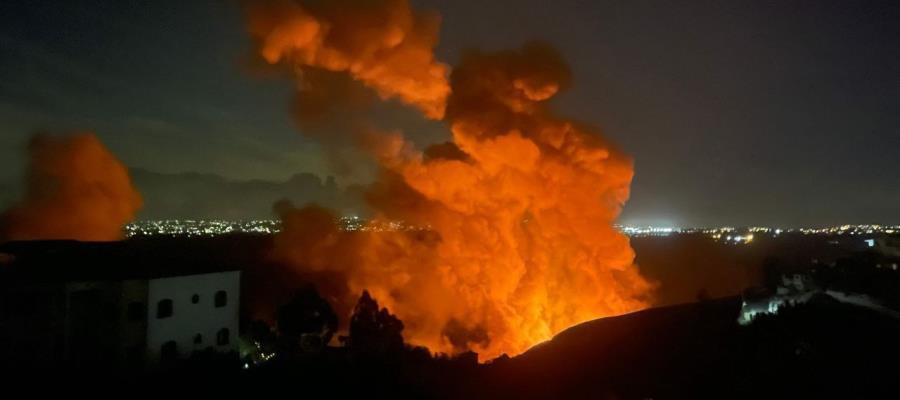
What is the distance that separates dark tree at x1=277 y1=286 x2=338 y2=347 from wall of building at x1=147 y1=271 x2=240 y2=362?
2.61m

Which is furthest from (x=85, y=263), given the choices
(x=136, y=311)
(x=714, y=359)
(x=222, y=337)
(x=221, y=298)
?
(x=714, y=359)

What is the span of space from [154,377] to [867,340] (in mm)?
25078

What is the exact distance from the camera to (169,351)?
2533 cm

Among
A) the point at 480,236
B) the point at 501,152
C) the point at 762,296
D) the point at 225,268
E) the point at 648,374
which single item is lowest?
the point at 648,374

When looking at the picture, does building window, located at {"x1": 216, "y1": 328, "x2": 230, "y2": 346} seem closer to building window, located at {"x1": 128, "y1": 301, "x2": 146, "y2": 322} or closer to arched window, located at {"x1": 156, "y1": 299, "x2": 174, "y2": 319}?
arched window, located at {"x1": 156, "y1": 299, "x2": 174, "y2": 319}

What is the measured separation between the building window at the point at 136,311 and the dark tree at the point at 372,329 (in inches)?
340

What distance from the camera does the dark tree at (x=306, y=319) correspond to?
29.8 meters

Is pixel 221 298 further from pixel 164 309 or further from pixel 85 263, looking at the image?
pixel 85 263

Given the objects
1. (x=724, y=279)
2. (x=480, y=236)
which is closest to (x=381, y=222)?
(x=480, y=236)

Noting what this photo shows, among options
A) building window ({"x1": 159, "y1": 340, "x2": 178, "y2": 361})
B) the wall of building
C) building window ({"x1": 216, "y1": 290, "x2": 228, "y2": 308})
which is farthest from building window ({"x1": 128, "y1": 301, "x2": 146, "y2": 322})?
building window ({"x1": 216, "y1": 290, "x2": 228, "y2": 308})

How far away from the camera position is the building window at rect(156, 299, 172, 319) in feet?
82.0

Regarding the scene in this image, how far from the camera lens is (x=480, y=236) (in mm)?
39094

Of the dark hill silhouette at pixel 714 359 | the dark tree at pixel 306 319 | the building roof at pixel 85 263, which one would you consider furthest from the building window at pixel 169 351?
the dark hill silhouette at pixel 714 359

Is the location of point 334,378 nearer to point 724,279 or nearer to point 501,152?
point 501,152
